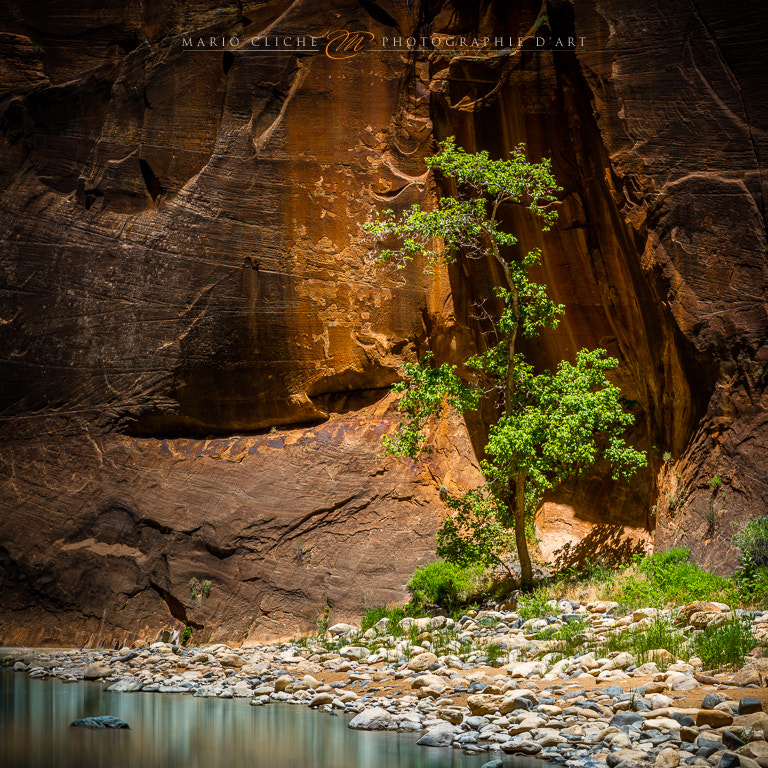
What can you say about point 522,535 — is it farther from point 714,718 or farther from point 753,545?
point 714,718

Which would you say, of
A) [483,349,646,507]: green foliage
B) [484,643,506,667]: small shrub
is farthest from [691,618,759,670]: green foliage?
[483,349,646,507]: green foliage

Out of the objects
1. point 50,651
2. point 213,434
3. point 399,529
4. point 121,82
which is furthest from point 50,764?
point 121,82

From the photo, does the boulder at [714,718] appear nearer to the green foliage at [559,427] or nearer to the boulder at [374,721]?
the boulder at [374,721]

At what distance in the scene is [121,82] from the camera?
15844 millimetres

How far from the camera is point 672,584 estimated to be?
964 cm

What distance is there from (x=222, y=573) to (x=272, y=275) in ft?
16.3

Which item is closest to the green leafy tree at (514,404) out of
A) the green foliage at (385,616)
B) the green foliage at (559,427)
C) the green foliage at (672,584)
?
the green foliage at (559,427)

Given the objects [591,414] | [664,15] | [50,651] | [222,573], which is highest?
[664,15]

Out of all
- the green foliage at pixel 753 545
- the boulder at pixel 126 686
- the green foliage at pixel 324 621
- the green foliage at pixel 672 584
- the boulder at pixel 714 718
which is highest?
the green foliage at pixel 753 545

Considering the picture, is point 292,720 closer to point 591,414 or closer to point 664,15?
point 591,414

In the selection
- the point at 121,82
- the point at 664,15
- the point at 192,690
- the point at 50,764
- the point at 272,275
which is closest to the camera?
the point at 50,764

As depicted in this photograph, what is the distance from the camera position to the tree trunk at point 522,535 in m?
11.0

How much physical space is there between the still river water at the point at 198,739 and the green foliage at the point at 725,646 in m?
2.17

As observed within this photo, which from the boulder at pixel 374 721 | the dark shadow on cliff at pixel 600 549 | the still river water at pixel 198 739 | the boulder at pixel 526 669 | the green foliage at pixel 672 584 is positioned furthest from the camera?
the dark shadow on cliff at pixel 600 549
